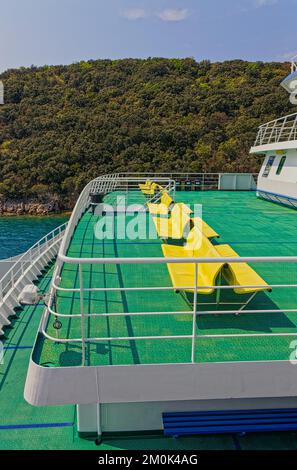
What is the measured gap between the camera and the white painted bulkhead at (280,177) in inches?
457

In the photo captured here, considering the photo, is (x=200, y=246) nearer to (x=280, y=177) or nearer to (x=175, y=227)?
(x=175, y=227)

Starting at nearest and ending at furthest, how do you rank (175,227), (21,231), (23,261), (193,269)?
(193,269) < (175,227) < (23,261) < (21,231)

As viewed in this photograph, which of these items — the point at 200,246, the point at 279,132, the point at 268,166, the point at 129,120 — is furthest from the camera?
the point at 129,120

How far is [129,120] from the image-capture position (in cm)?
5953

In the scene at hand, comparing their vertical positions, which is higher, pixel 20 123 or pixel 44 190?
pixel 20 123

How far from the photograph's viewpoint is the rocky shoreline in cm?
4922

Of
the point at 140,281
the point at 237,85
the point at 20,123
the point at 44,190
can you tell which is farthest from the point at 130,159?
the point at 140,281

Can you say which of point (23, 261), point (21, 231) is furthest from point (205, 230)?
point (21, 231)

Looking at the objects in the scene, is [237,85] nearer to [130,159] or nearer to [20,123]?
[130,159]

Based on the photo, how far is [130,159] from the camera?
53750 millimetres

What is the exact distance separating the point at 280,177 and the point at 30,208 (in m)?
43.2

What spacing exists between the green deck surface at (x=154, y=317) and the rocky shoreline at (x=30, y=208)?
4360cm

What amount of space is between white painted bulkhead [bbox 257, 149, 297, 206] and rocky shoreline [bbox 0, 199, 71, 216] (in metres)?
39.2
